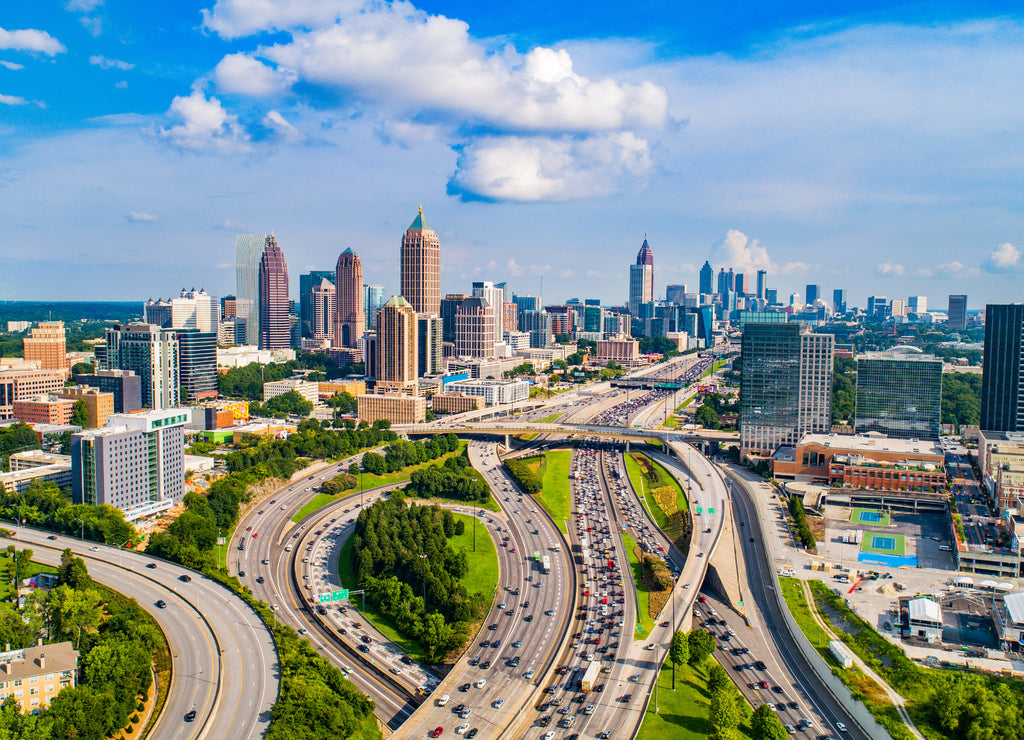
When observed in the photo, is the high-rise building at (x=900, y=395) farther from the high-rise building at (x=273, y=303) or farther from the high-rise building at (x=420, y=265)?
the high-rise building at (x=273, y=303)

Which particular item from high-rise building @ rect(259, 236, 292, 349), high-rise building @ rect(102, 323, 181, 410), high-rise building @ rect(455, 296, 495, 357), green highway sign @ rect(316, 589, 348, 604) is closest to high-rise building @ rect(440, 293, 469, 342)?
high-rise building @ rect(455, 296, 495, 357)

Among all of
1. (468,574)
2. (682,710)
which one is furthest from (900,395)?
(682,710)

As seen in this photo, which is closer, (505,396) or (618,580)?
(618,580)

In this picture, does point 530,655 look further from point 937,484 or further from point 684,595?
point 937,484

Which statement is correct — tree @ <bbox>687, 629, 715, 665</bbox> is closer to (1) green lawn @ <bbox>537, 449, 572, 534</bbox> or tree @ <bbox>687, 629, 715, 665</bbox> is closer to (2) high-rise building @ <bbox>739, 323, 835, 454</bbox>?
(1) green lawn @ <bbox>537, 449, 572, 534</bbox>

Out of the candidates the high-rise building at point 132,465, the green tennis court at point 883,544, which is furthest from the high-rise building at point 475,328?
the green tennis court at point 883,544

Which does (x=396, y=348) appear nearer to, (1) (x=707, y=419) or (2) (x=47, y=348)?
(1) (x=707, y=419)

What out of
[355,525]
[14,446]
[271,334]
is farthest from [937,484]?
[271,334]
